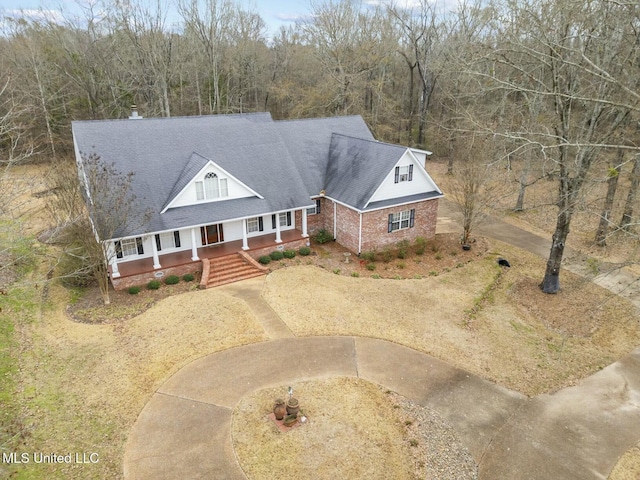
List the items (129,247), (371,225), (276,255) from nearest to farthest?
(129,247) → (276,255) → (371,225)

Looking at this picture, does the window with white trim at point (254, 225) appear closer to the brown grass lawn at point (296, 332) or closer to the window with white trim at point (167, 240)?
the brown grass lawn at point (296, 332)

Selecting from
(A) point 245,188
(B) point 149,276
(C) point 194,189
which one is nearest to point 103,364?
(B) point 149,276

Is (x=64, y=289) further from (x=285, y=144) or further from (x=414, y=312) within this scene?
(x=414, y=312)

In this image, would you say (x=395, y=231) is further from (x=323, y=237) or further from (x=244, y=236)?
(x=244, y=236)

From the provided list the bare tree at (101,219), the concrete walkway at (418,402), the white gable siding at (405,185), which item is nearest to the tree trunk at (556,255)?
the concrete walkway at (418,402)

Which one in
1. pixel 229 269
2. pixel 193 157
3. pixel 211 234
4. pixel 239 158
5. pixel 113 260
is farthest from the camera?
pixel 239 158

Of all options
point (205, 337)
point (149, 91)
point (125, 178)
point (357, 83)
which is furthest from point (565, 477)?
point (149, 91)
